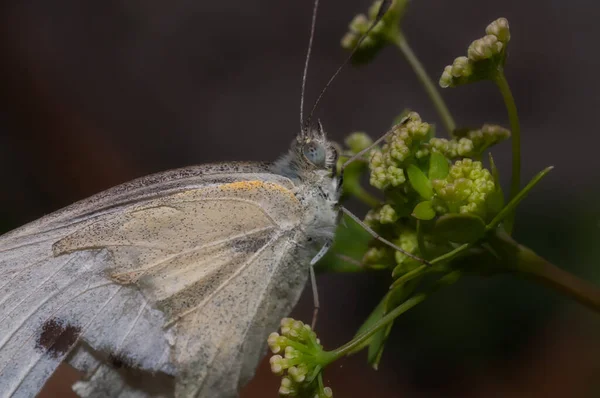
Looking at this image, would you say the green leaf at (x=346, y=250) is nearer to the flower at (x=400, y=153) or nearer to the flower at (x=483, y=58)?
the flower at (x=400, y=153)

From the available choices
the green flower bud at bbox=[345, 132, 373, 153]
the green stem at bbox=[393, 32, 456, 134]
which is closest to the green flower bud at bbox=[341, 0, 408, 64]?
the green stem at bbox=[393, 32, 456, 134]

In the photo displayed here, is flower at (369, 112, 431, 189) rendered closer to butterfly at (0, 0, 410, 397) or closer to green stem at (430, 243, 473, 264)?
green stem at (430, 243, 473, 264)

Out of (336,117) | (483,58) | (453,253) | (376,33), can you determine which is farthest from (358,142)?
(336,117)

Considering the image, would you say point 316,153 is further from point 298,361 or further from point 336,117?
point 336,117

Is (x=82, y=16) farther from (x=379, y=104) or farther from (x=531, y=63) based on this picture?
(x=531, y=63)

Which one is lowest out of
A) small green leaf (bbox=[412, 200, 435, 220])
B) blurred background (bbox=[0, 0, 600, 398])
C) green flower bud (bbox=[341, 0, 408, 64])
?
small green leaf (bbox=[412, 200, 435, 220])

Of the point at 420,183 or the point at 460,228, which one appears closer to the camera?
the point at 460,228

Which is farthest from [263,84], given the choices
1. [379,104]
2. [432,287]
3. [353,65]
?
[432,287]
